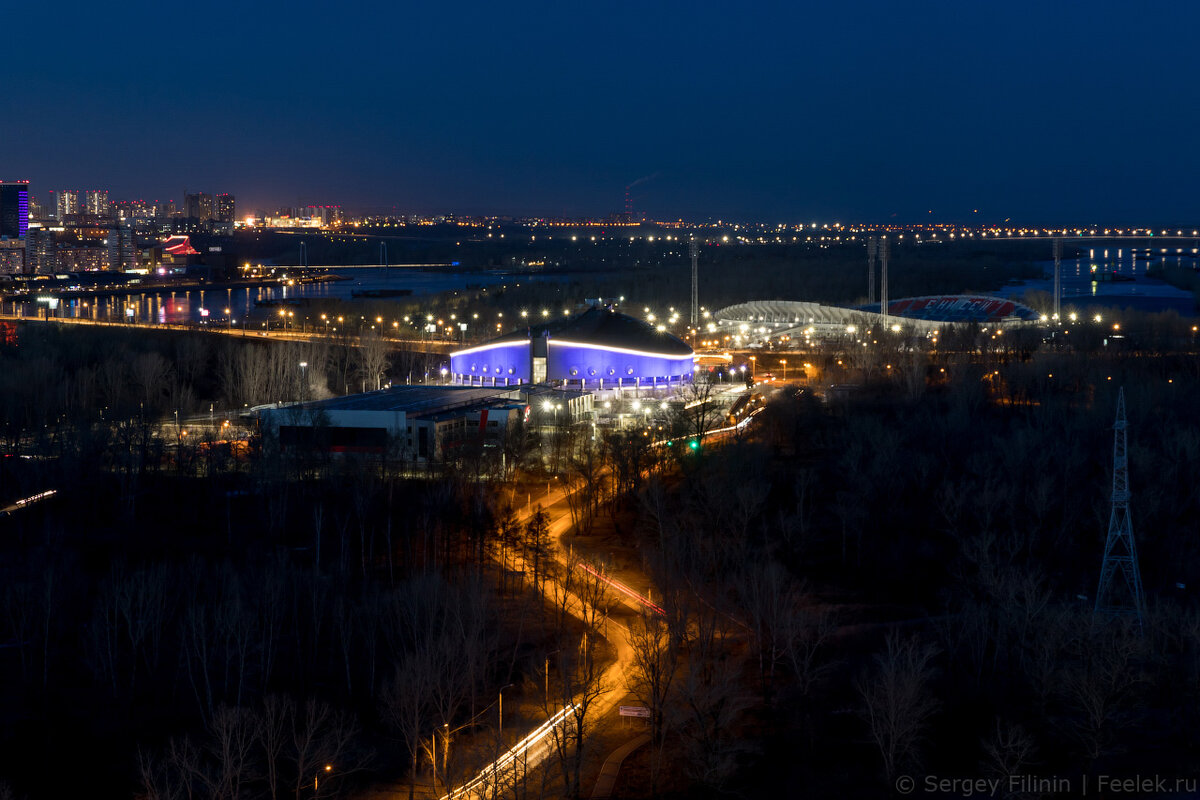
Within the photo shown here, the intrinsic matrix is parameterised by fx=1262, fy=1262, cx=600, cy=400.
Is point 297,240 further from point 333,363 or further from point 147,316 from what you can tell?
point 333,363

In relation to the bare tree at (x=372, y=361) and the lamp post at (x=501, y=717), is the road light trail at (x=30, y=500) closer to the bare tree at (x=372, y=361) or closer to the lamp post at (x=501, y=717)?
the lamp post at (x=501, y=717)

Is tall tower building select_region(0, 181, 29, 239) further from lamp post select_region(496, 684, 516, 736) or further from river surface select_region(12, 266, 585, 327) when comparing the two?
lamp post select_region(496, 684, 516, 736)

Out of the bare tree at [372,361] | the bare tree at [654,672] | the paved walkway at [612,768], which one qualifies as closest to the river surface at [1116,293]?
the bare tree at [372,361]

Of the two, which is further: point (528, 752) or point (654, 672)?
point (654, 672)

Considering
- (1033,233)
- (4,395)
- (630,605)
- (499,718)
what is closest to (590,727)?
(499,718)

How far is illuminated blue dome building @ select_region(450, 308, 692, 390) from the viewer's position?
35.7 meters

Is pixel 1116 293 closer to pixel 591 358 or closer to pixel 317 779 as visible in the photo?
pixel 591 358

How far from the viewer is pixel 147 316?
62.5 metres

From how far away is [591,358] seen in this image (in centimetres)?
3588

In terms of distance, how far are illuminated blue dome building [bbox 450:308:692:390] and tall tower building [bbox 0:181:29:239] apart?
97434mm

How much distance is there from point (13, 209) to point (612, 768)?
401 feet

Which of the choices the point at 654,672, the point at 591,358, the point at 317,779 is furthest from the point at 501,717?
the point at 591,358

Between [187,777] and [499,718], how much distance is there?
3475 mm

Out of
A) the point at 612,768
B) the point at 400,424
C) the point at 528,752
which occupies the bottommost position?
the point at 612,768
